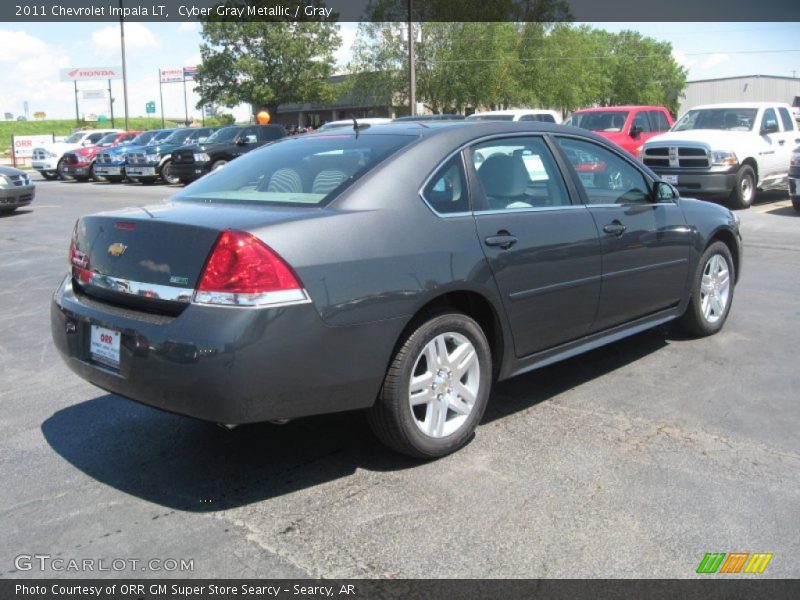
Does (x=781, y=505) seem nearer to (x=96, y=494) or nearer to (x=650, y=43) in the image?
(x=96, y=494)

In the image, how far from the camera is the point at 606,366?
5.30 meters

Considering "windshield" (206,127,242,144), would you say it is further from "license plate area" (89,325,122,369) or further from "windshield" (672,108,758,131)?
"license plate area" (89,325,122,369)

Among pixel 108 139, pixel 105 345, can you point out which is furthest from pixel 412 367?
pixel 108 139

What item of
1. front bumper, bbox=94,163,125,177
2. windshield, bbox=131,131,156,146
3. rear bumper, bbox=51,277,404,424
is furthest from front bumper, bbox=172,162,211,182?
rear bumper, bbox=51,277,404,424

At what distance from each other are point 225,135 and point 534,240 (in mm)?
20220

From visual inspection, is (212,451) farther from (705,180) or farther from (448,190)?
(705,180)

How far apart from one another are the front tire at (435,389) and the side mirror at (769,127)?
1365 cm

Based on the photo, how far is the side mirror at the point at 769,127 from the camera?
50.4ft

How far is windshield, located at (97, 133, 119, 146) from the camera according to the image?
1238 inches

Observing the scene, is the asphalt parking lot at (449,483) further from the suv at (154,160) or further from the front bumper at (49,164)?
the front bumper at (49,164)

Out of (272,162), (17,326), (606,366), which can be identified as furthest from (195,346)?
(17,326)

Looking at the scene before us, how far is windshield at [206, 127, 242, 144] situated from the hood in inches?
496

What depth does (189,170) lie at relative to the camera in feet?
71.8

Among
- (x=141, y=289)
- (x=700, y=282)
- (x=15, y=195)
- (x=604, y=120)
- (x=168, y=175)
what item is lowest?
(x=700, y=282)
